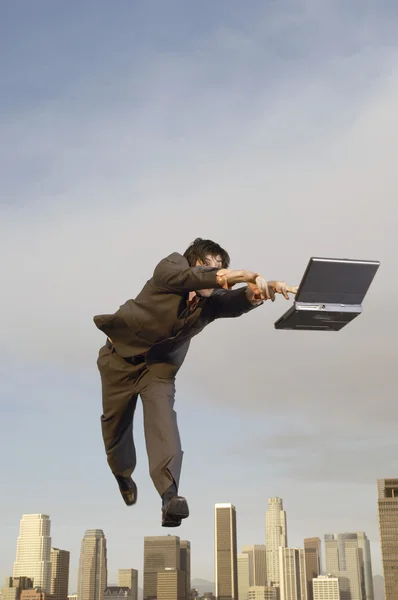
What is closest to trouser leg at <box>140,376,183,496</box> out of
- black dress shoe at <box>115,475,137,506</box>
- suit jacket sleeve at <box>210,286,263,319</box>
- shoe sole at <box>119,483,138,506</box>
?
suit jacket sleeve at <box>210,286,263,319</box>

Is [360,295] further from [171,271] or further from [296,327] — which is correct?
[171,271]

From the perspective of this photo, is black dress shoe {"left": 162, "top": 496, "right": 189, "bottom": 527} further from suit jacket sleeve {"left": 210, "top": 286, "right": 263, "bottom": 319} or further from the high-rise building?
the high-rise building

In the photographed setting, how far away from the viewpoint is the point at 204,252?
7.19 metres

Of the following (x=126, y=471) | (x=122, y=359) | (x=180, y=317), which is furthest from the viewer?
(x=126, y=471)

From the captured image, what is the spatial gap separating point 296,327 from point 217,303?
0.90m

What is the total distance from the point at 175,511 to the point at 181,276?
194 centimetres

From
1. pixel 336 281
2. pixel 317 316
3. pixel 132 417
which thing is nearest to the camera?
pixel 336 281

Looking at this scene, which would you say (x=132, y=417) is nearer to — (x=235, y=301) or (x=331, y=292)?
(x=235, y=301)

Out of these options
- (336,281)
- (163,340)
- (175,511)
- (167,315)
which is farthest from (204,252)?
(175,511)

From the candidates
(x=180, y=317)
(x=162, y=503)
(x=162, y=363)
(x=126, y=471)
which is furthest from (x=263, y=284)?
(x=126, y=471)

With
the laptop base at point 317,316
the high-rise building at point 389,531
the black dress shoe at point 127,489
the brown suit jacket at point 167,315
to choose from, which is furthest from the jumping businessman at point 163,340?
the high-rise building at point 389,531

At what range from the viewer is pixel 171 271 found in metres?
6.80

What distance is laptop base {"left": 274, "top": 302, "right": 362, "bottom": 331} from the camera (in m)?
6.43

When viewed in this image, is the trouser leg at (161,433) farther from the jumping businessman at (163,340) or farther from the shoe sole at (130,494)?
the shoe sole at (130,494)
